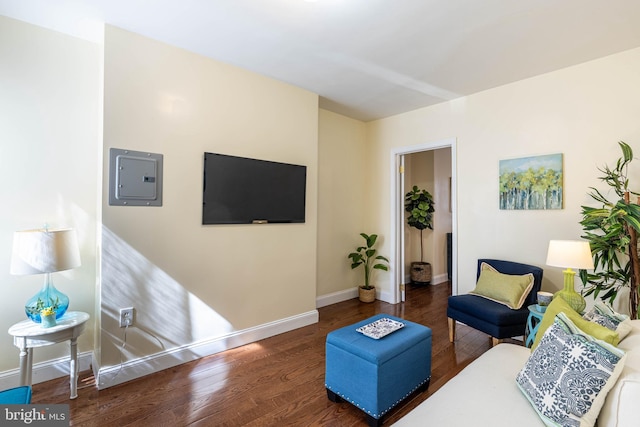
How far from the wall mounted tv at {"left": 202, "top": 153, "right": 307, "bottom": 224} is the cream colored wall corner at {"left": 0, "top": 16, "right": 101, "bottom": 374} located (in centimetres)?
92

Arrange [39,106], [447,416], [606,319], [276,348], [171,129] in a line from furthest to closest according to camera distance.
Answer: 1. [276,348]
2. [171,129]
3. [39,106]
4. [606,319]
5. [447,416]

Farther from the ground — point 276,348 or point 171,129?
point 171,129

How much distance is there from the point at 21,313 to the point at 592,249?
14.2 feet

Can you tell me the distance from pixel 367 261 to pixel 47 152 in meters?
3.71

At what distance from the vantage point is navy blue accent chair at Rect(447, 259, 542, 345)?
8.11 feet

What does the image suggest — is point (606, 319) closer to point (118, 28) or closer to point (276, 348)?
point (276, 348)

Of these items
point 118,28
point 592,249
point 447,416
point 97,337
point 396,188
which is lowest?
point 97,337

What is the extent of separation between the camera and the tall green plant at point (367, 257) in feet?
13.9

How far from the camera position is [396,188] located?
4.24 meters

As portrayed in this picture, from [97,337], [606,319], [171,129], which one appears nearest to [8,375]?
[97,337]

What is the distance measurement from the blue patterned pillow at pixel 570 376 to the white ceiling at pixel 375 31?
2.02 m

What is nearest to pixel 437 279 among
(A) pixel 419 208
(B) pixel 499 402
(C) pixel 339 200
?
(A) pixel 419 208

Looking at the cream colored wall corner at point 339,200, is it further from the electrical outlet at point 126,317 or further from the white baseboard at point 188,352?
the electrical outlet at point 126,317

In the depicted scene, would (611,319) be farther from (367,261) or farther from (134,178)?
(134,178)
